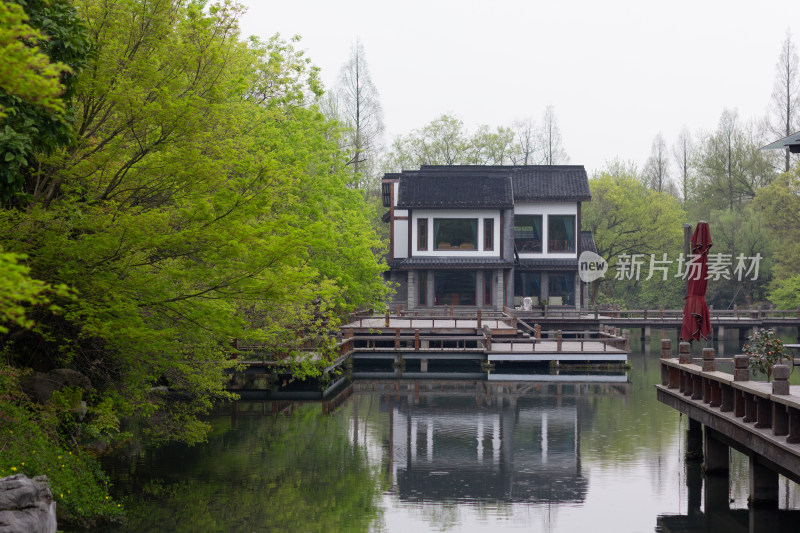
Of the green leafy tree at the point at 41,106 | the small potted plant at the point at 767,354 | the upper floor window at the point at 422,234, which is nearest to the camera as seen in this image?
the green leafy tree at the point at 41,106

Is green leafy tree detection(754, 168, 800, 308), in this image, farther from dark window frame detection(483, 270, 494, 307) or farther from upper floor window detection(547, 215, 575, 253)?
dark window frame detection(483, 270, 494, 307)

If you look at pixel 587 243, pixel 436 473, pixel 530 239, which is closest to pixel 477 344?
pixel 530 239

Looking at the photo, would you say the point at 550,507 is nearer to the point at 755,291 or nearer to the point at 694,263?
the point at 694,263

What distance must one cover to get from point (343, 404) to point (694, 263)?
1454cm

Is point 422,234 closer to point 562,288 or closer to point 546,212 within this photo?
point 546,212

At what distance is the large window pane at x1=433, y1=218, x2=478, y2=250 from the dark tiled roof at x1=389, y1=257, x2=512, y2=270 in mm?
897

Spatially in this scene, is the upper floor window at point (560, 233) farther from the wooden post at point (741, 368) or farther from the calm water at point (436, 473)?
the wooden post at point (741, 368)

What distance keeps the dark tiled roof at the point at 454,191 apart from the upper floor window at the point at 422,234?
4.07 feet

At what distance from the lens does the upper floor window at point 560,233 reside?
54500mm

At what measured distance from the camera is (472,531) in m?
15.1

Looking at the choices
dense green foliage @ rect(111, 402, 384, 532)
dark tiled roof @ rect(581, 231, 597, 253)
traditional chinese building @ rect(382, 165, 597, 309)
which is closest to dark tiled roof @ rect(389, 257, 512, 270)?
traditional chinese building @ rect(382, 165, 597, 309)

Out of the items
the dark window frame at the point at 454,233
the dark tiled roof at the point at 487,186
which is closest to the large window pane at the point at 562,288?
the dark tiled roof at the point at 487,186

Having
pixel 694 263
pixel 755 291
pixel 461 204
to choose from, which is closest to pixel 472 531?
pixel 694 263

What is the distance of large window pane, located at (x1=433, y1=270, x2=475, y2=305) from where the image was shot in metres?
53.2
